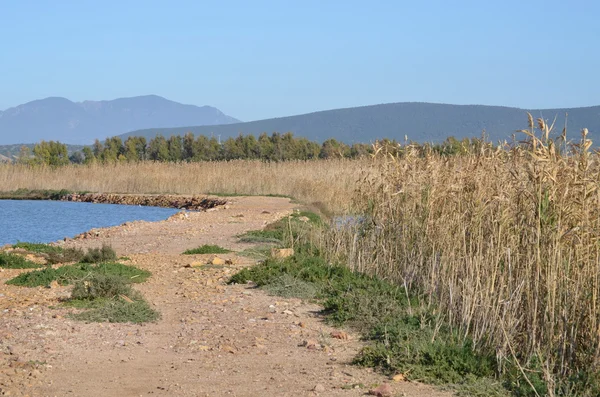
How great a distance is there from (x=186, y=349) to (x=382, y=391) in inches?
79.8

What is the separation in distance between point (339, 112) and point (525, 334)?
173044mm

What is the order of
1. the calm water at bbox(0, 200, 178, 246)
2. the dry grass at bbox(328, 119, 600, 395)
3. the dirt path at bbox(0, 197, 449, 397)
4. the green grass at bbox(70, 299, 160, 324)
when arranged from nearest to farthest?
1. the dirt path at bbox(0, 197, 449, 397)
2. the dry grass at bbox(328, 119, 600, 395)
3. the green grass at bbox(70, 299, 160, 324)
4. the calm water at bbox(0, 200, 178, 246)

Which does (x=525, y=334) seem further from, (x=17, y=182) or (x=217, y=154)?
(x=217, y=154)

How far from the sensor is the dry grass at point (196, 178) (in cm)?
3066

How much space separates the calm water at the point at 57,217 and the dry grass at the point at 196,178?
3506mm

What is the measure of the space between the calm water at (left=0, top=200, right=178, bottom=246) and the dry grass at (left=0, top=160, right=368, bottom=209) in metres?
3.51

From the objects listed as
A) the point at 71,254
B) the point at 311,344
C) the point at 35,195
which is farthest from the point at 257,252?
the point at 35,195

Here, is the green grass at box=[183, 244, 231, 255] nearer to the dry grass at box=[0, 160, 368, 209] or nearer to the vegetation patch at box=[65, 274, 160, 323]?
the vegetation patch at box=[65, 274, 160, 323]

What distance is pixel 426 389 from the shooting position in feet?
20.5

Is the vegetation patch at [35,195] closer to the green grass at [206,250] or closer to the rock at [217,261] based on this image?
the green grass at [206,250]

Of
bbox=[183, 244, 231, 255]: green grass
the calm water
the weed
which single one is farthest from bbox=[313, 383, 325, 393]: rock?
the calm water

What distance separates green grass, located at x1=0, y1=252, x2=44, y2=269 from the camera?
1257cm

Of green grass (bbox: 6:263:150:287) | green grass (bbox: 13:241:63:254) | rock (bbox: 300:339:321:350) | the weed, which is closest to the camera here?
rock (bbox: 300:339:321:350)

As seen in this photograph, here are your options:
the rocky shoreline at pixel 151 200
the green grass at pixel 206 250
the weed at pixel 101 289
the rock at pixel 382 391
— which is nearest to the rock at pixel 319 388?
the rock at pixel 382 391
